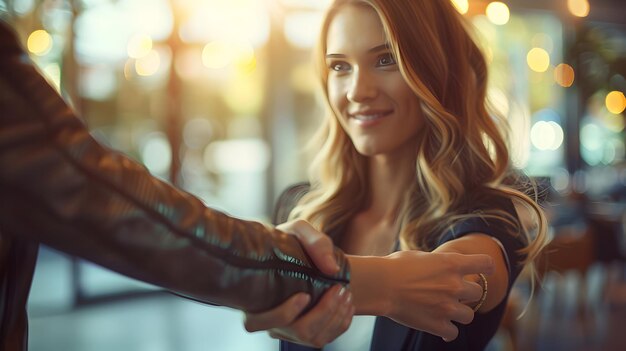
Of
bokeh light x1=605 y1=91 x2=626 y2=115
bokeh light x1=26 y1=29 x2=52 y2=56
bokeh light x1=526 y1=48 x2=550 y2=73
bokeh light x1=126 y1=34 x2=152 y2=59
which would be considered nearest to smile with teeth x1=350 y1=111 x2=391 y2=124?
bokeh light x1=26 y1=29 x2=52 y2=56

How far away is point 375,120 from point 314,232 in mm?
229

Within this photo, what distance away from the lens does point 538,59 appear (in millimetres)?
5859

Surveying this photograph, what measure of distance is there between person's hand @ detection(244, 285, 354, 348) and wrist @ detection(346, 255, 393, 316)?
0.9 inches

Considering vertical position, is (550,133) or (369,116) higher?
(550,133)

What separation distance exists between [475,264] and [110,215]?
1.19ft

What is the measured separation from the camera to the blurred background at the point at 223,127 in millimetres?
3617

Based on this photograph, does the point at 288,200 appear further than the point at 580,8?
No

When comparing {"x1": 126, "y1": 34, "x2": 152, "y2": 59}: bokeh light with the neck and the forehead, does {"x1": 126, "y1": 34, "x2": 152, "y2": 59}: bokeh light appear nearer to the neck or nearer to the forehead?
the neck

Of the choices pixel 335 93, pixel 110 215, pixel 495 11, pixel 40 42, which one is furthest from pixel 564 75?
pixel 110 215

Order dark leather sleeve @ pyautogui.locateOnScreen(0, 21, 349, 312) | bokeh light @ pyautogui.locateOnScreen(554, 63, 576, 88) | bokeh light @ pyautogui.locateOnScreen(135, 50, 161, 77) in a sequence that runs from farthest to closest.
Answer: bokeh light @ pyautogui.locateOnScreen(554, 63, 576, 88)
bokeh light @ pyautogui.locateOnScreen(135, 50, 161, 77)
dark leather sleeve @ pyautogui.locateOnScreen(0, 21, 349, 312)

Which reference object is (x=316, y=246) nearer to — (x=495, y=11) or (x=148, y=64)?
(x=495, y=11)

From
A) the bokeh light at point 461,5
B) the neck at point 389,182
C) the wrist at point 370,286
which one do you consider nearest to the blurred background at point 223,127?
the neck at point 389,182

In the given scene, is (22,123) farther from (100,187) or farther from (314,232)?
(314,232)

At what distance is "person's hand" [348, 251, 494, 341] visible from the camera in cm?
58
